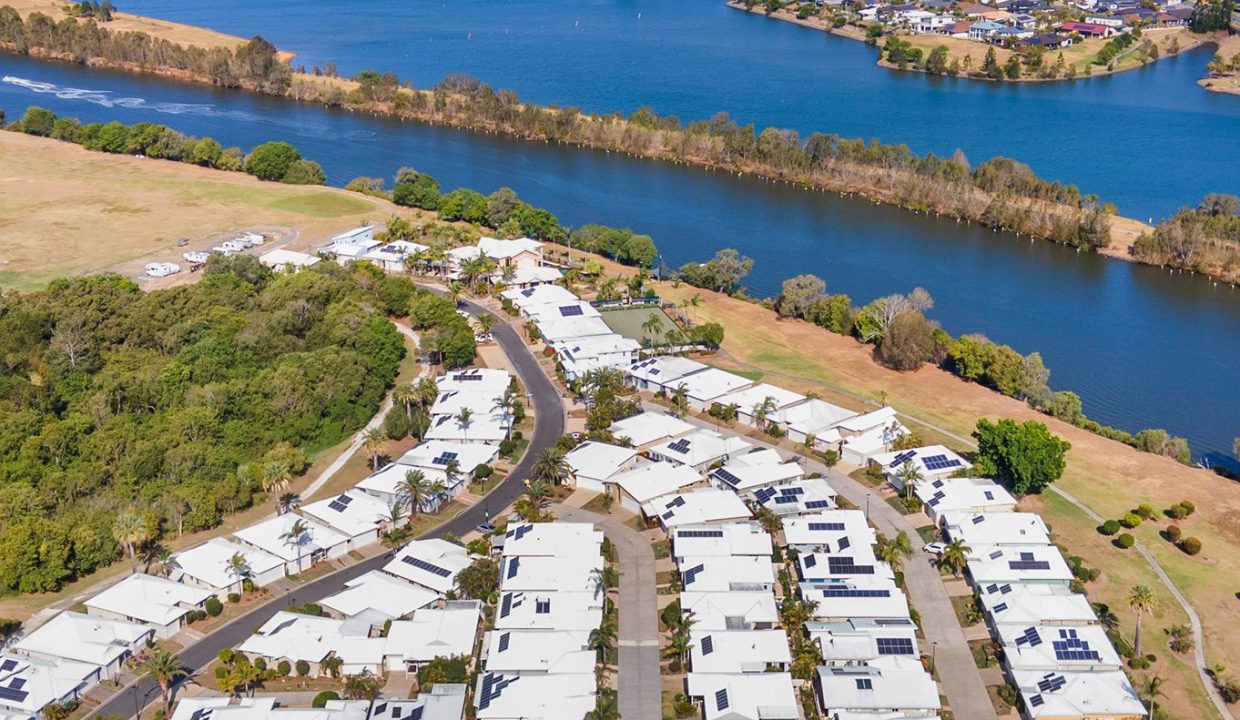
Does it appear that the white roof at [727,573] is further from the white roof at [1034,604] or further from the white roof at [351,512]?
the white roof at [351,512]

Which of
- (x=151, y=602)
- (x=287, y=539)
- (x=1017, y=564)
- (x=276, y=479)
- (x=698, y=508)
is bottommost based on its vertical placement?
(x=151, y=602)

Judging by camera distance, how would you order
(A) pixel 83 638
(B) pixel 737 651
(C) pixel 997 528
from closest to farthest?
(B) pixel 737 651
(A) pixel 83 638
(C) pixel 997 528

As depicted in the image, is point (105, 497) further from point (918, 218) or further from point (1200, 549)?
point (918, 218)

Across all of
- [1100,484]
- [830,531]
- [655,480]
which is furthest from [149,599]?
[1100,484]

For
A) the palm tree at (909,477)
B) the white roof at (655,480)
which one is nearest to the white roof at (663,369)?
the white roof at (655,480)

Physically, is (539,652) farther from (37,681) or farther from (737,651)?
(37,681)

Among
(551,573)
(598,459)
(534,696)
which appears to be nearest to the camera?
(534,696)

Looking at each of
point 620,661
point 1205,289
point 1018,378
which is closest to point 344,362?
point 620,661
